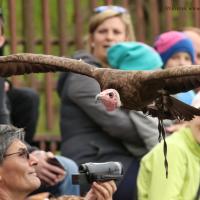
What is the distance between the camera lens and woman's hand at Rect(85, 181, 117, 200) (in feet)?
18.9

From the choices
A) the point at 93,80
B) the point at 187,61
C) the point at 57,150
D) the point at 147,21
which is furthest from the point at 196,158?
the point at 147,21

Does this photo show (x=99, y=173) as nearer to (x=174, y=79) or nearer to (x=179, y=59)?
(x=174, y=79)

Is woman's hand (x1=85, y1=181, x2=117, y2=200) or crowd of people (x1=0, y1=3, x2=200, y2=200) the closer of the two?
woman's hand (x1=85, y1=181, x2=117, y2=200)

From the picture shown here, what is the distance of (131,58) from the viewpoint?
747 cm

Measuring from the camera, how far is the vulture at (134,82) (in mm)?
6523

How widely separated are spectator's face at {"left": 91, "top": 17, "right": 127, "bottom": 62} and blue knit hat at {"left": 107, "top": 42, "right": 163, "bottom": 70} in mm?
275

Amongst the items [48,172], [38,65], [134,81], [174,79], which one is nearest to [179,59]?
[134,81]

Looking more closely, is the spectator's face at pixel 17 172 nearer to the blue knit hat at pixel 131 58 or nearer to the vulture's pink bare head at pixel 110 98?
the vulture's pink bare head at pixel 110 98

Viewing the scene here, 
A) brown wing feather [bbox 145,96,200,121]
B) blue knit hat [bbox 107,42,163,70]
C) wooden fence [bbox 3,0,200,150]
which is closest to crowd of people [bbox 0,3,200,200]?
blue knit hat [bbox 107,42,163,70]

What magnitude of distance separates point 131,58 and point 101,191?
192 cm

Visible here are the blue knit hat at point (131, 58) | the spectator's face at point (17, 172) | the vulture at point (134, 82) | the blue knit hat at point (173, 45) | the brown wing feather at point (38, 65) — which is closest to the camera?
the spectator's face at point (17, 172)

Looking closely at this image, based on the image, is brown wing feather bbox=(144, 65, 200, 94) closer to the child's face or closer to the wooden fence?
the child's face

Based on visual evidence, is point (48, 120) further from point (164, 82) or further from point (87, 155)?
point (164, 82)

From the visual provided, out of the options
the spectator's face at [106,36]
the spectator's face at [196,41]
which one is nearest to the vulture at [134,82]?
Result: the spectator's face at [106,36]
